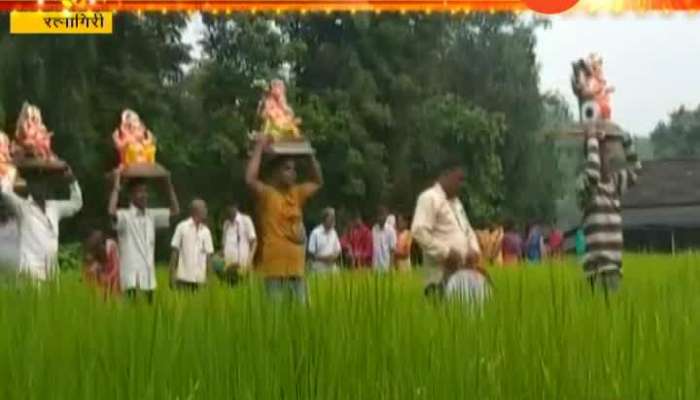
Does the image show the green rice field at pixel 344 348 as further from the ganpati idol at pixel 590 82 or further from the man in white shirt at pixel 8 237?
the ganpati idol at pixel 590 82

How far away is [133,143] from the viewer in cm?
743

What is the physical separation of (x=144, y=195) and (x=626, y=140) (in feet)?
7.12

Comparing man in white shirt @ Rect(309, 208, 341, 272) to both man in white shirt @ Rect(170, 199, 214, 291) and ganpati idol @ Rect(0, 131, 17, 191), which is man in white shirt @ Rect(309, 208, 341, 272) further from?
ganpati idol @ Rect(0, 131, 17, 191)

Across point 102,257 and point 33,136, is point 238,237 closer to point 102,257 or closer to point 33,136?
point 102,257

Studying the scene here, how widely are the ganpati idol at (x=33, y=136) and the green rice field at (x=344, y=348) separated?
4.25 m

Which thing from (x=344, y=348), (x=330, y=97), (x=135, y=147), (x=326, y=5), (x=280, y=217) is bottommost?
(x=344, y=348)

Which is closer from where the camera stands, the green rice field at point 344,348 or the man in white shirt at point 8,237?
the green rice field at point 344,348

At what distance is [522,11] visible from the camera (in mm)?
6930

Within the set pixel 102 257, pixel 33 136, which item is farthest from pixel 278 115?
pixel 102 257

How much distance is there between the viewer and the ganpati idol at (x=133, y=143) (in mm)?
7297

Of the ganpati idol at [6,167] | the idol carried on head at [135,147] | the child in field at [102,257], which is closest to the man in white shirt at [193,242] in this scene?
the child in field at [102,257]

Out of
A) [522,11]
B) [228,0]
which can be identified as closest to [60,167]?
[228,0]

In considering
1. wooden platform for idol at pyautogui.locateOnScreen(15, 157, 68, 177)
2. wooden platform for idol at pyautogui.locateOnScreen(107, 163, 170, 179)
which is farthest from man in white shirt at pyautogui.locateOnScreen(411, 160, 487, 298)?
wooden platform for idol at pyautogui.locateOnScreen(107, 163, 170, 179)

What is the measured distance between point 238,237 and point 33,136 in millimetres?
1481
